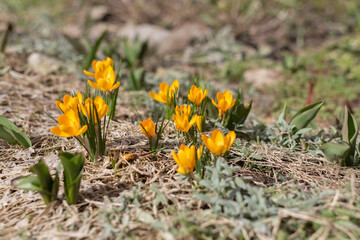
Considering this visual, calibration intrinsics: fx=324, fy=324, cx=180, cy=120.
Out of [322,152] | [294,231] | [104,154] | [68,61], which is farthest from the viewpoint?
[68,61]

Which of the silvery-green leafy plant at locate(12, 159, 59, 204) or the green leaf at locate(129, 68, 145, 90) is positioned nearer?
the silvery-green leafy plant at locate(12, 159, 59, 204)

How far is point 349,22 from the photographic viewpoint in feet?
19.7

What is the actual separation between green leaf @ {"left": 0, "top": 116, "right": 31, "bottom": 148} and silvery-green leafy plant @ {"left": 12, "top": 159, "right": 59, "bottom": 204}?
526mm

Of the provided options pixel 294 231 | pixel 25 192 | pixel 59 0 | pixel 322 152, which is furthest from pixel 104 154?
pixel 59 0

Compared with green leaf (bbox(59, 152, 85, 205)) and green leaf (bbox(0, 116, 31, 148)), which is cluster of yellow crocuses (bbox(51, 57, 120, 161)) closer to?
green leaf (bbox(59, 152, 85, 205))

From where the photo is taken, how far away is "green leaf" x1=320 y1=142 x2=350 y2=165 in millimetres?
1856

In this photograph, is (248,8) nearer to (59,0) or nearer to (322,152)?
Result: (59,0)

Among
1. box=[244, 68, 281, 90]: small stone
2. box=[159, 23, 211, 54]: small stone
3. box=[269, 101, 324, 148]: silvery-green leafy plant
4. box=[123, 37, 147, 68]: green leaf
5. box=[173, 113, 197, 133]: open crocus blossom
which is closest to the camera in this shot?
box=[173, 113, 197, 133]: open crocus blossom

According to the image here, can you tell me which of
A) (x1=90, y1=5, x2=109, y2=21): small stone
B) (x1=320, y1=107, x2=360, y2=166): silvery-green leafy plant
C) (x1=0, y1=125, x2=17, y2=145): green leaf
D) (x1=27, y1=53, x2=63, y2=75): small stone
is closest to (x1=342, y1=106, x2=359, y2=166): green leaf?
(x1=320, y1=107, x2=360, y2=166): silvery-green leafy plant

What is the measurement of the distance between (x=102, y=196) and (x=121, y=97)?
1.52 m

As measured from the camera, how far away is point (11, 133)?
1.98m

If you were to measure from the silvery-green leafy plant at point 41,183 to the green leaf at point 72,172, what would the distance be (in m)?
0.07

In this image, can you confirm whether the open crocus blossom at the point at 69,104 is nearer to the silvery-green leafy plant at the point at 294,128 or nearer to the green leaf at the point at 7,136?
the green leaf at the point at 7,136

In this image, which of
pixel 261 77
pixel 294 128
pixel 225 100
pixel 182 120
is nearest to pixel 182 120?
pixel 182 120
